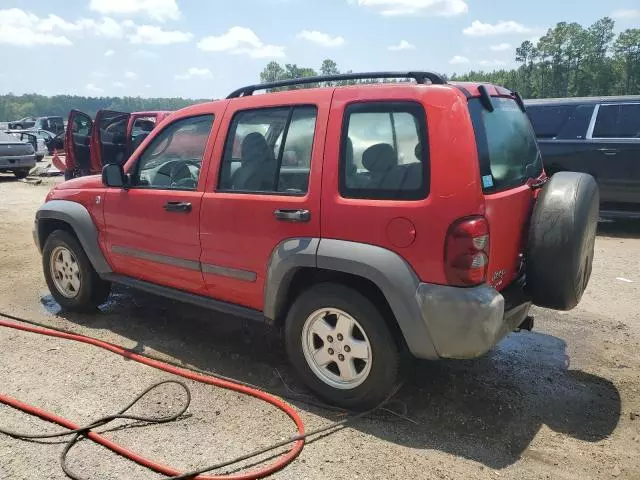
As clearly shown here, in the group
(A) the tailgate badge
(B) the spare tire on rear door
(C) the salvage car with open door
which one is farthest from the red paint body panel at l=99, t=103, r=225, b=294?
(C) the salvage car with open door

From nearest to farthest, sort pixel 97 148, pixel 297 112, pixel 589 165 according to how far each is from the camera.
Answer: pixel 297 112 < pixel 589 165 < pixel 97 148

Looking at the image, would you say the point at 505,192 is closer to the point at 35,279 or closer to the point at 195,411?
the point at 195,411

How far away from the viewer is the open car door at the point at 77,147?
1105 cm

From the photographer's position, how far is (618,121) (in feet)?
25.8

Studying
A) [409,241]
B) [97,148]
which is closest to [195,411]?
[409,241]

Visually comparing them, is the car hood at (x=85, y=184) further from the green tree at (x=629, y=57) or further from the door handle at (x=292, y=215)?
the green tree at (x=629, y=57)

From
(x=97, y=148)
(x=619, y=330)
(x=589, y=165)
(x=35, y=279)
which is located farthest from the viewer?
(x=97, y=148)

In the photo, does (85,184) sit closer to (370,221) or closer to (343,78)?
(343,78)

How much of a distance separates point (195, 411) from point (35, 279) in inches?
149

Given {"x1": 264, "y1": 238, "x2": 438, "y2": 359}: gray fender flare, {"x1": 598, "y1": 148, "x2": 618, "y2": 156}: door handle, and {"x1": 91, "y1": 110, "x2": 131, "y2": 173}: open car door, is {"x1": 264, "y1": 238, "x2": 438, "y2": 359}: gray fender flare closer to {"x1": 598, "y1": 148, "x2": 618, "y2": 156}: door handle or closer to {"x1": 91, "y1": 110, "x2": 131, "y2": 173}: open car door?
{"x1": 598, "y1": 148, "x2": 618, "y2": 156}: door handle

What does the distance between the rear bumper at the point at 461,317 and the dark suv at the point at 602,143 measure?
6.07 metres

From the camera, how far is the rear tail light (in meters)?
2.66

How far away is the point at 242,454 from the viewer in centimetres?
278

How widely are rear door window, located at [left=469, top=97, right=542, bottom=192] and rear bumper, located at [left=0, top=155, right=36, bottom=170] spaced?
15.6m
